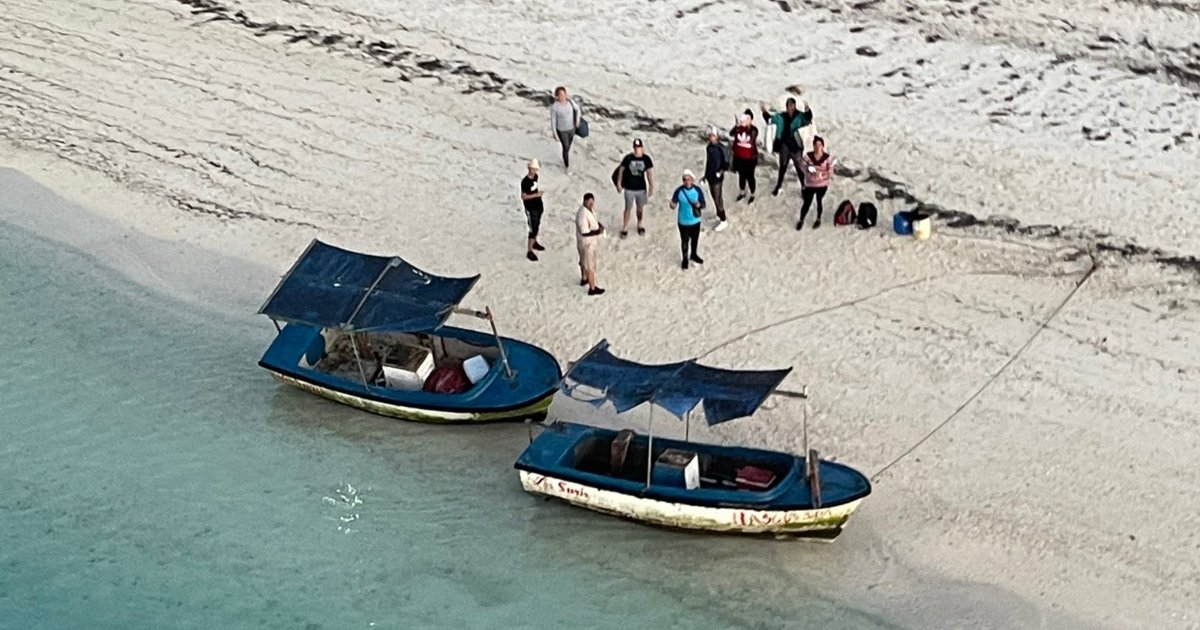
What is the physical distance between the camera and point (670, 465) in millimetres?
18422

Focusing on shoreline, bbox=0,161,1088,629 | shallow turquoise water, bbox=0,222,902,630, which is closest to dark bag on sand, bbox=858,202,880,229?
shoreline, bbox=0,161,1088,629

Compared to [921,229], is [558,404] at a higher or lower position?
lower

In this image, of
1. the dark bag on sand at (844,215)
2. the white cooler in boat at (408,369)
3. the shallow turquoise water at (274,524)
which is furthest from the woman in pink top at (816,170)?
the white cooler in boat at (408,369)

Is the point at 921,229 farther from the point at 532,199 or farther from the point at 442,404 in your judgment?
the point at 442,404

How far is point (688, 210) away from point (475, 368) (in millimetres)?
3989

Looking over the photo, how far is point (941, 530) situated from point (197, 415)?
10.8 m

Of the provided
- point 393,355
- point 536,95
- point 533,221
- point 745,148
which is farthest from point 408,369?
point 536,95

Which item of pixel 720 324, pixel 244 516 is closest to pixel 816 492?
pixel 720 324

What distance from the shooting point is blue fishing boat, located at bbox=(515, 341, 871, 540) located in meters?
17.7

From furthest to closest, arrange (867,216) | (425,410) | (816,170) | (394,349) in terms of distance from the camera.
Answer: (867,216), (816,170), (394,349), (425,410)

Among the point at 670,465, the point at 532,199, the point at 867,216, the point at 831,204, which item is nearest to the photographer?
the point at 670,465

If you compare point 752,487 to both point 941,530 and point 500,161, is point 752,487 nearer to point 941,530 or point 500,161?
point 941,530

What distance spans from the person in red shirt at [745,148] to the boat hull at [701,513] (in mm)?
7022

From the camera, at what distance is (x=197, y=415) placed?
70.0ft
